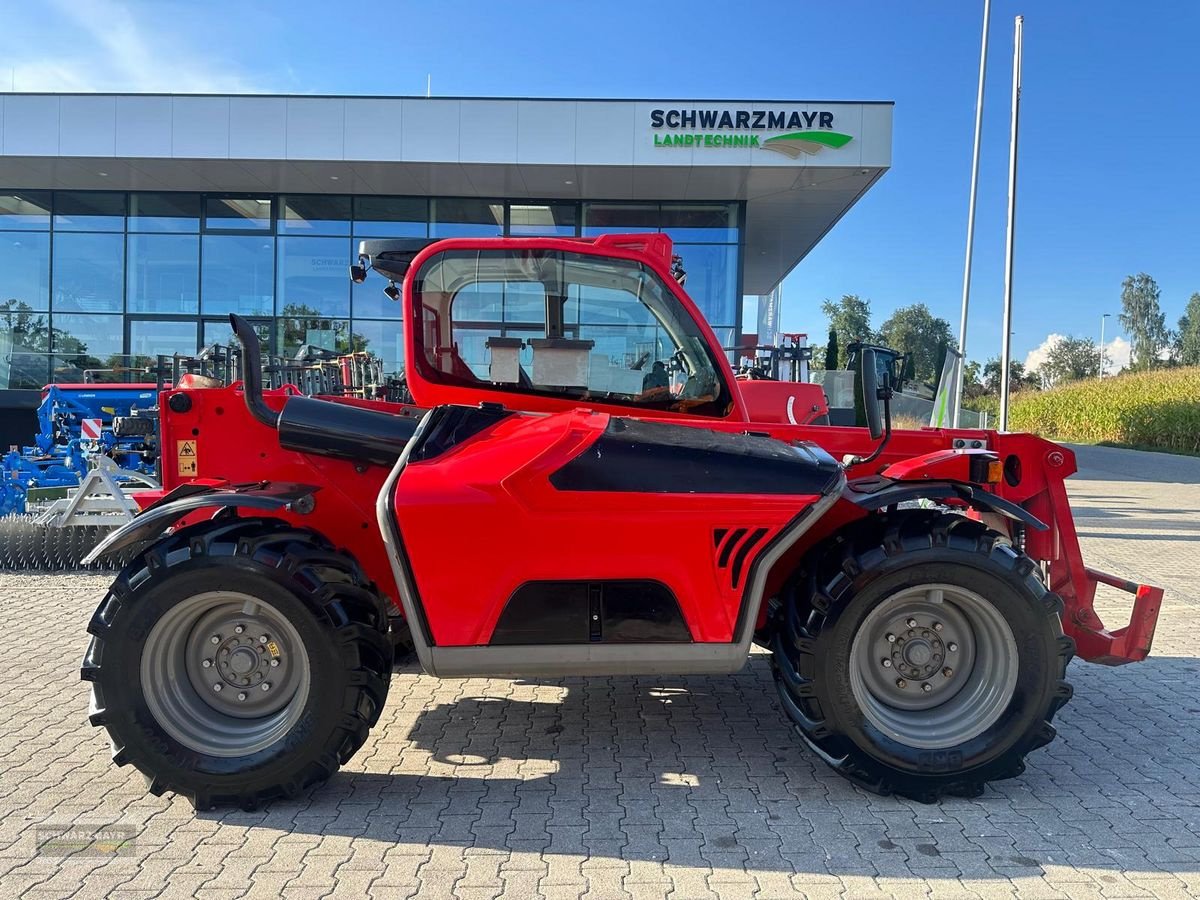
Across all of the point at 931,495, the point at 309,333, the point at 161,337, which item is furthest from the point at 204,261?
the point at 931,495

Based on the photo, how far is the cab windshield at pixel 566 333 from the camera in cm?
365

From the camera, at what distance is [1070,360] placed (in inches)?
3066

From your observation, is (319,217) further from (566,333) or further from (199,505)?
(199,505)

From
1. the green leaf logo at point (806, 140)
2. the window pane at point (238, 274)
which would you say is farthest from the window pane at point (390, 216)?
the green leaf logo at point (806, 140)

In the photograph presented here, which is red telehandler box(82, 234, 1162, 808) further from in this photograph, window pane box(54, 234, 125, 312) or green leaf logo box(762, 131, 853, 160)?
window pane box(54, 234, 125, 312)

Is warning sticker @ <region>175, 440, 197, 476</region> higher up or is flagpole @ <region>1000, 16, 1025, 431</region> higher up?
flagpole @ <region>1000, 16, 1025, 431</region>

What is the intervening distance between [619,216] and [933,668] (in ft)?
50.6

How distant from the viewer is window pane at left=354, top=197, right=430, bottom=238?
58.2 ft

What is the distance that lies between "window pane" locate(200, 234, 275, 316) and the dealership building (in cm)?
3

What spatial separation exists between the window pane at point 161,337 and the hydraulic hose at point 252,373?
53.4 feet

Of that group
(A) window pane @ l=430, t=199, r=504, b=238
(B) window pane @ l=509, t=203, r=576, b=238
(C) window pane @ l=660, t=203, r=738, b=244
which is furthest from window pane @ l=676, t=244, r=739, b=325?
(A) window pane @ l=430, t=199, r=504, b=238

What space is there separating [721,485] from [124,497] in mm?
6616

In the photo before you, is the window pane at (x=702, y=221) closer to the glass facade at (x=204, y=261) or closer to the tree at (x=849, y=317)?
the glass facade at (x=204, y=261)

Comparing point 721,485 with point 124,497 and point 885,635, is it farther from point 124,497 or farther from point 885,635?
point 124,497
